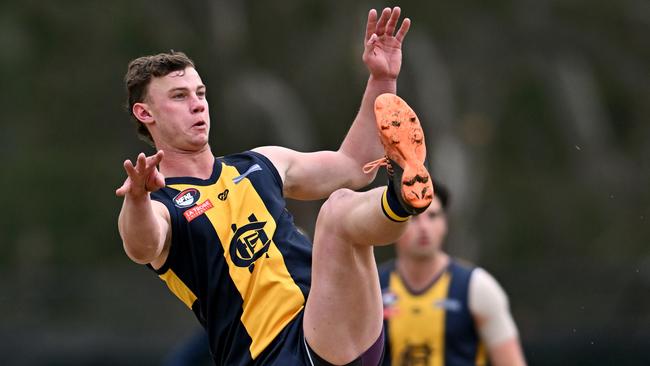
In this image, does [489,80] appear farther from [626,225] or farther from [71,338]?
[71,338]

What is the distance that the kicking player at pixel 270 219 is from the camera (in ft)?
16.5

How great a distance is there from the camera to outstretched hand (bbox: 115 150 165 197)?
5.01 meters

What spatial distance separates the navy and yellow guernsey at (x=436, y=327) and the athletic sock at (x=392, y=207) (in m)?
3.42

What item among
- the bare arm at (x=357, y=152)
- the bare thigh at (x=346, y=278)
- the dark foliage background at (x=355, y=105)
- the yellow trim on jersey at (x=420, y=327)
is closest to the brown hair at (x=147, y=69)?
the bare arm at (x=357, y=152)

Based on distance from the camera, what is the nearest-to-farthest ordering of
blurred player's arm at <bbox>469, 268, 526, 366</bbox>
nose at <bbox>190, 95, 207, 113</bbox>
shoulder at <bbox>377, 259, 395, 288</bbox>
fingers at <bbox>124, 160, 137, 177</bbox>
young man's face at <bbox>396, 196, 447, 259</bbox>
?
fingers at <bbox>124, 160, 137, 177</bbox> < nose at <bbox>190, 95, 207, 113</bbox> < blurred player's arm at <bbox>469, 268, 526, 366</bbox> < young man's face at <bbox>396, 196, 447, 259</bbox> < shoulder at <bbox>377, 259, 395, 288</bbox>

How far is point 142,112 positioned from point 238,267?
88cm

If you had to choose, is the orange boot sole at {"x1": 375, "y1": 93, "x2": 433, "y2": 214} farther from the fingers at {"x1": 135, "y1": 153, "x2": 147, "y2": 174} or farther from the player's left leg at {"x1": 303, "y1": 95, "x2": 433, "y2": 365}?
the fingers at {"x1": 135, "y1": 153, "x2": 147, "y2": 174}

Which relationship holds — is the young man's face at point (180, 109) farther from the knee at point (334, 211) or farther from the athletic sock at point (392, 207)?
the athletic sock at point (392, 207)

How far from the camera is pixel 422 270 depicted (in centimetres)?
855

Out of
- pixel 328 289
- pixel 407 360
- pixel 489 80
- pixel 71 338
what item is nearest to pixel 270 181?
pixel 328 289

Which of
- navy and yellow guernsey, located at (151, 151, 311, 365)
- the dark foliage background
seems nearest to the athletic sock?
navy and yellow guernsey, located at (151, 151, 311, 365)

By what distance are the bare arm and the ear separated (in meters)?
0.53

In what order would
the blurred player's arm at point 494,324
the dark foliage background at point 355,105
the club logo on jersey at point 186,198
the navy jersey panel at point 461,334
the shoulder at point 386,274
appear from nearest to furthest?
1. the club logo on jersey at point 186,198
2. the blurred player's arm at point 494,324
3. the navy jersey panel at point 461,334
4. the shoulder at point 386,274
5. the dark foliage background at point 355,105

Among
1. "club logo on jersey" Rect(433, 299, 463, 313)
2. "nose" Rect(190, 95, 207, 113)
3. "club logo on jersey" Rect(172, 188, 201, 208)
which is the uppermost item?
"nose" Rect(190, 95, 207, 113)
